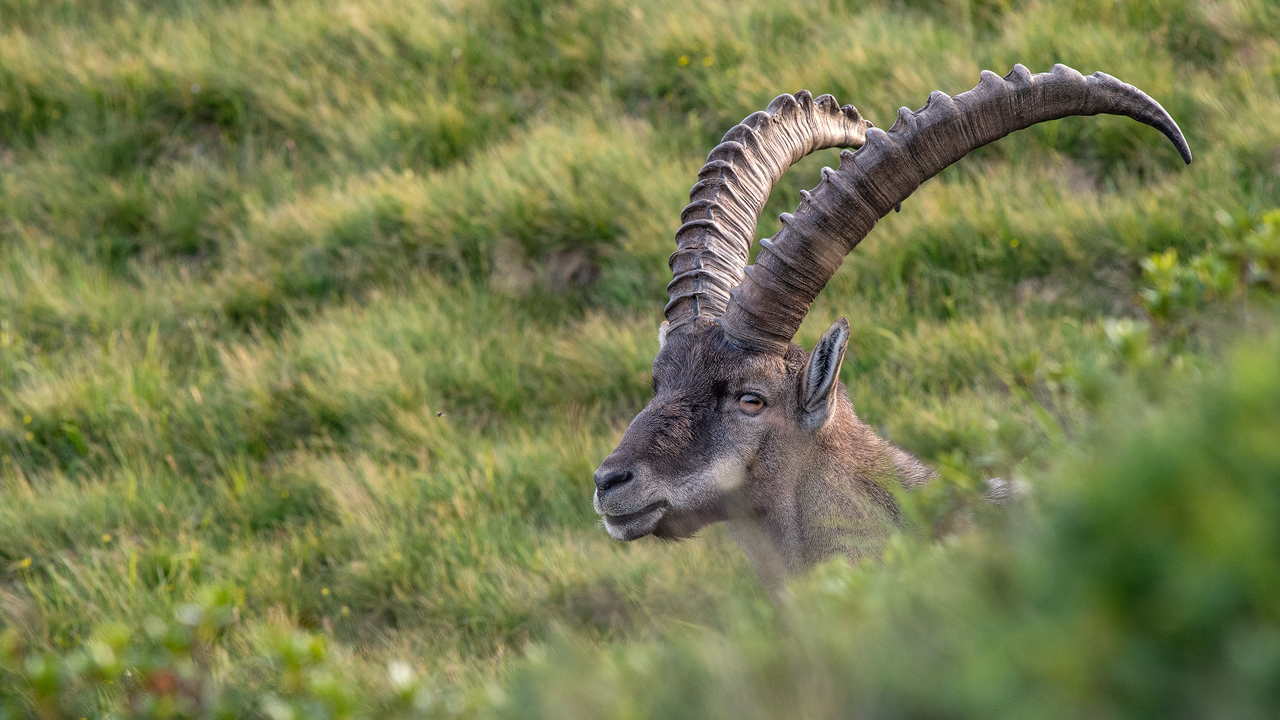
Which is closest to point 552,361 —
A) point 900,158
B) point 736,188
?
point 736,188

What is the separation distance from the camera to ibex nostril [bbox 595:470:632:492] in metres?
3.86

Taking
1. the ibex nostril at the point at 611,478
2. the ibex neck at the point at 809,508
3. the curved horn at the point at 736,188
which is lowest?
the ibex neck at the point at 809,508

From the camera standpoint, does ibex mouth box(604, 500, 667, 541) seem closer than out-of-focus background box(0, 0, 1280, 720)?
No

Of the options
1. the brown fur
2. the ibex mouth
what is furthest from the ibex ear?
the ibex mouth

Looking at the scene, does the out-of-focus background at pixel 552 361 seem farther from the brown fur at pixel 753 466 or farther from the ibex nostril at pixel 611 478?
the ibex nostril at pixel 611 478

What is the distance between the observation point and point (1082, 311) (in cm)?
589

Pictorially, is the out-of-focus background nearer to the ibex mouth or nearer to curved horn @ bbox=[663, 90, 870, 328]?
the ibex mouth

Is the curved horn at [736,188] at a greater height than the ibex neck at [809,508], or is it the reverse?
the curved horn at [736,188]

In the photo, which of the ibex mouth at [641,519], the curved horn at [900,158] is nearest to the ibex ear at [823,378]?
the curved horn at [900,158]

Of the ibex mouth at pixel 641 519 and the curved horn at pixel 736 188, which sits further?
the curved horn at pixel 736 188

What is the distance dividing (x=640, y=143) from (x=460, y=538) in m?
3.68

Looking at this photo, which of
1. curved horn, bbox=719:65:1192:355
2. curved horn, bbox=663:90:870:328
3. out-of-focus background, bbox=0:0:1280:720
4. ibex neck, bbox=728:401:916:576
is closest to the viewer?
out-of-focus background, bbox=0:0:1280:720

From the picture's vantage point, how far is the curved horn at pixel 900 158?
12.6 feet

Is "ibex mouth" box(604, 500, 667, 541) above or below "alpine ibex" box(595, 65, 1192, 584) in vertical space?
below
